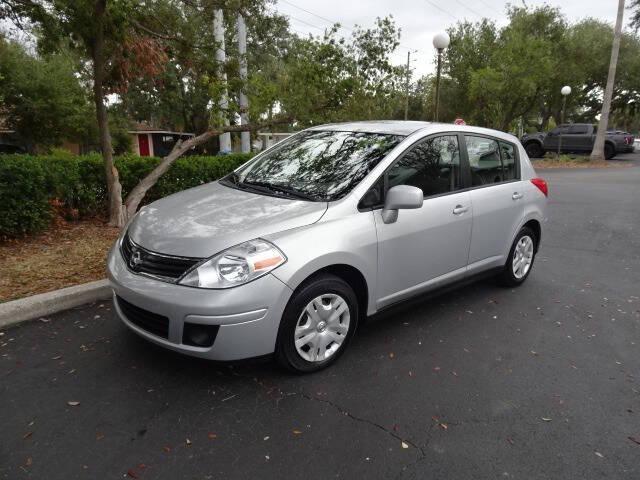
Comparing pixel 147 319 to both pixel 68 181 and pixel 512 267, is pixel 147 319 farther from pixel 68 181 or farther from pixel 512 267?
pixel 68 181

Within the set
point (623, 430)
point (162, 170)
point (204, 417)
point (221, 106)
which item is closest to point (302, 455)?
point (204, 417)

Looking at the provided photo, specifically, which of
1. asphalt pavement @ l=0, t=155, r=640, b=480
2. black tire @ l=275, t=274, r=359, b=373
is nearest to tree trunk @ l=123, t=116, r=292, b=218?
asphalt pavement @ l=0, t=155, r=640, b=480

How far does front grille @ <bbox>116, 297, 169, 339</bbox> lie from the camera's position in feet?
9.20

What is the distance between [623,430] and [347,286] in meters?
1.77

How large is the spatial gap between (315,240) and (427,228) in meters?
1.10

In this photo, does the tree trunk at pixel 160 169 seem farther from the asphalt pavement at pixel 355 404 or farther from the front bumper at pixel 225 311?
the front bumper at pixel 225 311

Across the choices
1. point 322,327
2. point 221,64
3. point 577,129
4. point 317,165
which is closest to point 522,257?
point 317,165

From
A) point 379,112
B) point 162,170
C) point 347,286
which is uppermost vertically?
point 379,112

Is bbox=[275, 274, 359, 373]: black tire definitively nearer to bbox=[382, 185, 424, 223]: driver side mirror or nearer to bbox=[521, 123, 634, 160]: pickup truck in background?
bbox=[382, 185, 424, 223]: driver side mirror

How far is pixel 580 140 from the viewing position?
82.0ft

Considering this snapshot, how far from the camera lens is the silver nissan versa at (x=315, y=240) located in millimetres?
2727

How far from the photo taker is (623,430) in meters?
2.64

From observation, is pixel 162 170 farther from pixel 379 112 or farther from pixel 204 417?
pixel 204 417

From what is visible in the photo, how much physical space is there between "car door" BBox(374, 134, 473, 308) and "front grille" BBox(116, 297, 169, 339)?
1476 millimetres
